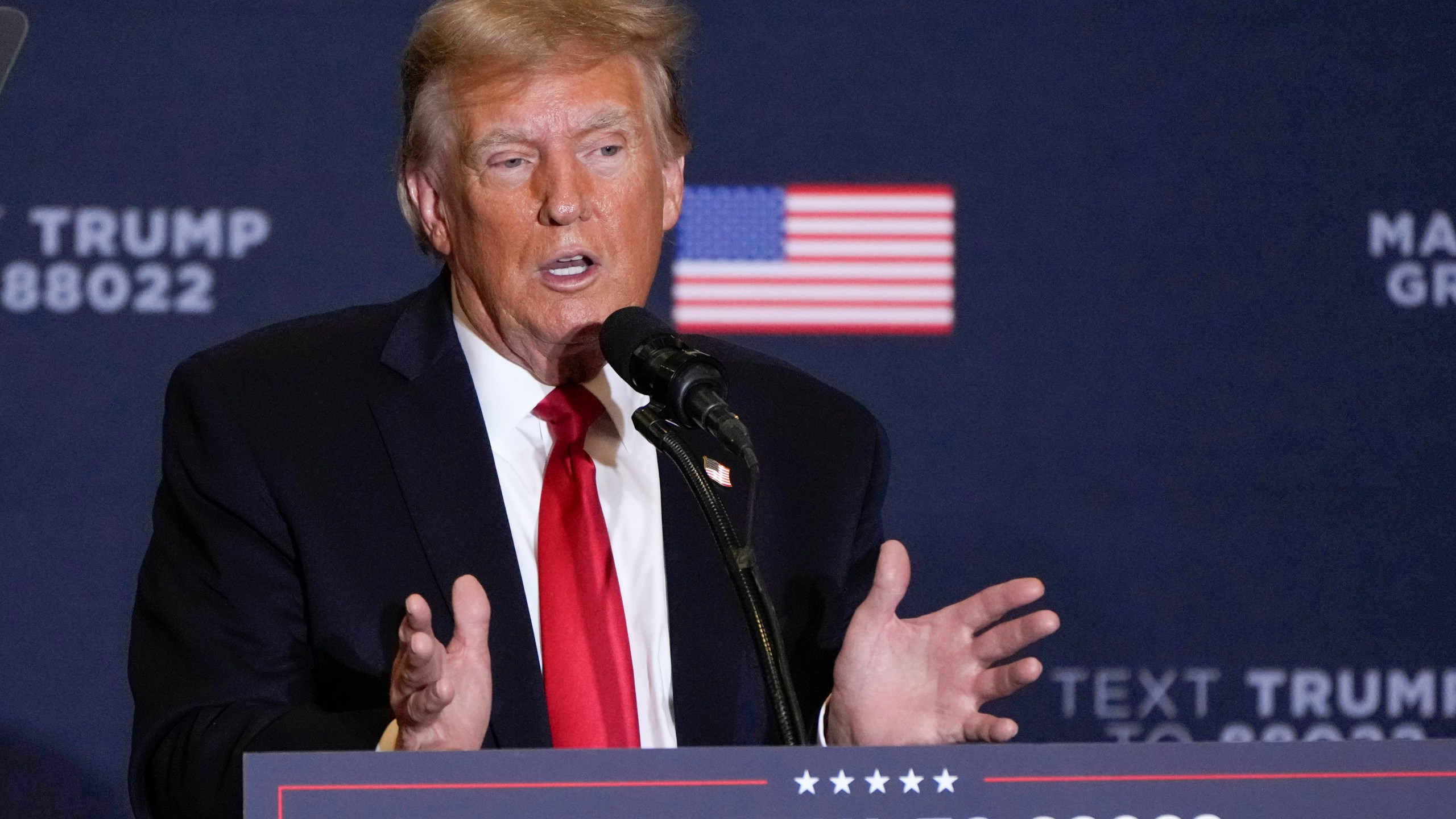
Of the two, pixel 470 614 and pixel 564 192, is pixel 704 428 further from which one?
pixel 564 192

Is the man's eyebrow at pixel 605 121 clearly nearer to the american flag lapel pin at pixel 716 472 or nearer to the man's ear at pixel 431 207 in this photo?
the man's ear at pixel 431 207

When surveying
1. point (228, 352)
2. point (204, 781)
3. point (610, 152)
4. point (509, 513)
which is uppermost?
point (610, 152)

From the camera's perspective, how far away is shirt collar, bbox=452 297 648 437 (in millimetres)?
1744

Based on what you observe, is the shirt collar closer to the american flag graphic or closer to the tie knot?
the tie knot

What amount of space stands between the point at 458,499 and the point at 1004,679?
1.95ft

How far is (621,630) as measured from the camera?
5.38ft

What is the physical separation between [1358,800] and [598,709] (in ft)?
2.60

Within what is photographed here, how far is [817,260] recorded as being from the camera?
114 inches

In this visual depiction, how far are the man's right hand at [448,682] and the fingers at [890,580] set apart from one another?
0.35m

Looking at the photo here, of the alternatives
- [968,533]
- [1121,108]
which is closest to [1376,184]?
[1121,108]

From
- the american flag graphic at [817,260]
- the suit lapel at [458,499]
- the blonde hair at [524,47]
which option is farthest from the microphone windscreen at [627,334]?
the american flag graphic at [817,260]

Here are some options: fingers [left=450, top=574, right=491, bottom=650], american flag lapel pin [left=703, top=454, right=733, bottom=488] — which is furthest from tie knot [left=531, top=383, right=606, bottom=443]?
fingers [left=450, top=574, right=491, bottom=650]

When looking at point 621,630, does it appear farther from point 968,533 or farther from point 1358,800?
point 968,533

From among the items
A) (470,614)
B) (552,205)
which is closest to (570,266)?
(552,205)
